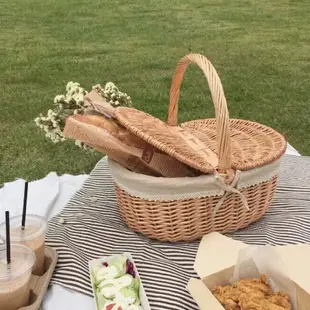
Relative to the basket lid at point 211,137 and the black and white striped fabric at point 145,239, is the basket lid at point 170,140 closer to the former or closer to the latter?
the basket lid at point 211,137

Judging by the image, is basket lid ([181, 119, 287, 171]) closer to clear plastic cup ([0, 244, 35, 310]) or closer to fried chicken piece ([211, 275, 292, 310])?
fried chicken piece ([211, 275, 292, 310])

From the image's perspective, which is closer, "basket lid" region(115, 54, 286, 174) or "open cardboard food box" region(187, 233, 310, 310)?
"open cardboard food box" region(187, 233, 310, 310)

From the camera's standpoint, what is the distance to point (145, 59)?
516 cm

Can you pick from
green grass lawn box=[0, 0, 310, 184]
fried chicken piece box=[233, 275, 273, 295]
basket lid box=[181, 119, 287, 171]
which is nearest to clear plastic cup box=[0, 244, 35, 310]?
fried chicken piece box=[233, 275, 273, 295]

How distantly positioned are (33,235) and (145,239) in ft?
1.16

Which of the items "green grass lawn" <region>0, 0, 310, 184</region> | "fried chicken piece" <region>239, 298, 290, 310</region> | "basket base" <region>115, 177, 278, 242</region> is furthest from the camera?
"green grass lawn" <region>0, 0, 310, 184</region>

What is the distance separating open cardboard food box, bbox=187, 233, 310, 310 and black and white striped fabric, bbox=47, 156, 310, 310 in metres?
0.07

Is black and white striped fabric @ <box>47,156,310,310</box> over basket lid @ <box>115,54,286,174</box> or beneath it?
beneath

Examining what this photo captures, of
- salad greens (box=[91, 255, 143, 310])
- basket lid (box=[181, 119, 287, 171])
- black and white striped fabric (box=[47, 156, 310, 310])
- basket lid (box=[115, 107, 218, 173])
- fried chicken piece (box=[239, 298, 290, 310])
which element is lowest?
black and white striped fabric (box=[47, 156, 310, 310])

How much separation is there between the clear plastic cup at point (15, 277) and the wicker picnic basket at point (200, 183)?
0.36 meters

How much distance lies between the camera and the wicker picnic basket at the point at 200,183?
5.10 feet

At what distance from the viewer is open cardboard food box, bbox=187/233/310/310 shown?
1.27 m

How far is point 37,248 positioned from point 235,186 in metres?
0.54

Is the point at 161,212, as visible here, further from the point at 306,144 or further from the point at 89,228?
the point at 306,144
